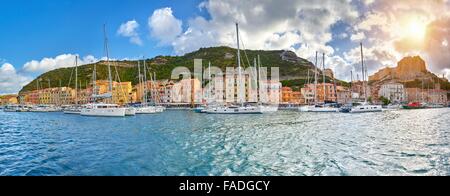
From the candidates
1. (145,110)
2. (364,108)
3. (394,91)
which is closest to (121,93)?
(145,110)

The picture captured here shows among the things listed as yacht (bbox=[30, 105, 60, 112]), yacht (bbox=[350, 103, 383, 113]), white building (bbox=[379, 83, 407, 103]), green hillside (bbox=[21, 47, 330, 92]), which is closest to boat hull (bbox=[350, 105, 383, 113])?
yacht (bbox=[350, 103, 383, 113])

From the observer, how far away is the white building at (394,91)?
209 ft

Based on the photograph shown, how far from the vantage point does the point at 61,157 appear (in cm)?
494

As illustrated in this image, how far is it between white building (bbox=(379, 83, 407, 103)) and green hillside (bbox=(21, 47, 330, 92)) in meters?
19.7

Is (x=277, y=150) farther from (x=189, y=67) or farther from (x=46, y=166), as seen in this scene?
(x=189, y=67)

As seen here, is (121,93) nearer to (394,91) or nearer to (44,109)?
(44,109)

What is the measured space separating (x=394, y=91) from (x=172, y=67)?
5560 centimetres

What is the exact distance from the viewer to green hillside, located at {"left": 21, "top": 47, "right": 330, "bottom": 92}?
41.8 meters

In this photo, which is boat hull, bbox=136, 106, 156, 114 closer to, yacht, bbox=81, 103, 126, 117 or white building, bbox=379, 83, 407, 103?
yacht, bbox=81, 103, 126, 117

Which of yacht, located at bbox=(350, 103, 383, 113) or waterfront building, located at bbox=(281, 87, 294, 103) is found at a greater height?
waterfront building, located at bbox=(281, 87, 294, 103)

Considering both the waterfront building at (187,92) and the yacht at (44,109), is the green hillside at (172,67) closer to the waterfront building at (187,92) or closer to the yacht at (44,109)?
the yacht at (44,109)
